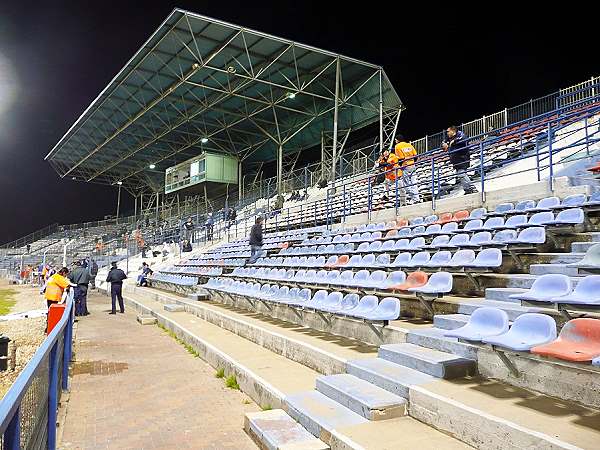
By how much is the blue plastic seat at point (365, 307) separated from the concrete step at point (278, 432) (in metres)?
1.72

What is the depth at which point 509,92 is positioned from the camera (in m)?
22.6

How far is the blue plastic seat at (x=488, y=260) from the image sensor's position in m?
5.32

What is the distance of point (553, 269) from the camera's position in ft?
16.4

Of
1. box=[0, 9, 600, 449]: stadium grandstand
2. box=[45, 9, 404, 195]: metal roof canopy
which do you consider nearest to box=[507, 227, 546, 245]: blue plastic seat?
box=[0, 9, 600, 449]: stadium grandstand

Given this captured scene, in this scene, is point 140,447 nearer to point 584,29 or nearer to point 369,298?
point 369,298

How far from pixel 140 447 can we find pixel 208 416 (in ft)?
2.87

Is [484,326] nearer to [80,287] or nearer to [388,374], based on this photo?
[388,374]

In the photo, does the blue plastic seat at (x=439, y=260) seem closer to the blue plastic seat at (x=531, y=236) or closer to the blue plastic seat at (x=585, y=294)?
the blue plastic seat at (x=531, y=236)

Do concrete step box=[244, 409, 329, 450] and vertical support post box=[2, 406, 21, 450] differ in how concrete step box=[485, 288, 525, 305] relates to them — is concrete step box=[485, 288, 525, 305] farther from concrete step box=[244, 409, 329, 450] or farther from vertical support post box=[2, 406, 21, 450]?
vertical support post box=[2, 406, 21, 450]

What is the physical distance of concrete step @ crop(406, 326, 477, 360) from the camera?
3855 mm

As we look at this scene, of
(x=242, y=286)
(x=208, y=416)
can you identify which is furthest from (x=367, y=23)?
(x=208, y=416)

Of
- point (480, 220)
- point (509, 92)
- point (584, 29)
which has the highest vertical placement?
point (584, 29)

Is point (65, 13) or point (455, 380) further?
point (65, 13)

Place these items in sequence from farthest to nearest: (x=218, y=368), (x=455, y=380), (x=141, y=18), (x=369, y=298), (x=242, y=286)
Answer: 1. (x=141, y=18)
2. (x=242, y=286)
3. (x=218, y=368)
4. (x=369, y=298)
5. (x=455, y=380)
